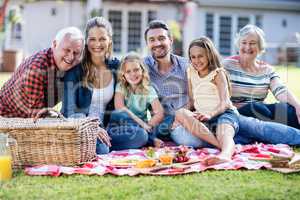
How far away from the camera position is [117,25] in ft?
72.4

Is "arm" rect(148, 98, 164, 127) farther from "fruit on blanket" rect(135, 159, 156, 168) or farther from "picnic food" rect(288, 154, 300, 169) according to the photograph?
"picnic food" rect(288, 154, 300, 169)

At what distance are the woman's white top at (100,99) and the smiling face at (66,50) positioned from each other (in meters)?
0.45

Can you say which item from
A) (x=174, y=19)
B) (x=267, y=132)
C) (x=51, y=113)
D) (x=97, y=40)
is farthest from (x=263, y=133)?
(x=174, y=19)

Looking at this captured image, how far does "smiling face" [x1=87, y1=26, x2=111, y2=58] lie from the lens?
533 centimetres

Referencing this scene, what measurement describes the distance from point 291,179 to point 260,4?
19.9 meters

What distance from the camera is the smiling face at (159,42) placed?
18.4 feet

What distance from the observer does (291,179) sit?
13.5ft

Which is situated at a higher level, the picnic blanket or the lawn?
the picnic blanket

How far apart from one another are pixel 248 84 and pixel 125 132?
55.7 inches

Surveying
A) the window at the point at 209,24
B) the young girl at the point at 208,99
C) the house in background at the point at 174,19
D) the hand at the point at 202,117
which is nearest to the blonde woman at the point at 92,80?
the young girl at the point at 208,99

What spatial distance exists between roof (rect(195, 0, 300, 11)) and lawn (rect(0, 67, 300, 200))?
18902 millimetres

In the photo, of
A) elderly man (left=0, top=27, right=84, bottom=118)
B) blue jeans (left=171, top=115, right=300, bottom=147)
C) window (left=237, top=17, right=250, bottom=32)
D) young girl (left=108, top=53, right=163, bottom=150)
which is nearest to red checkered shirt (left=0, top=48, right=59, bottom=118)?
elderly man (left=0, top=27, right=84, bottom=118)

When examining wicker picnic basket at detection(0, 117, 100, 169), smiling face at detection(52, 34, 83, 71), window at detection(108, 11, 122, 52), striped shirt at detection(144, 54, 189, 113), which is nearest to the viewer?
wicker picnic basket at detection(0, 117, 100, 169)

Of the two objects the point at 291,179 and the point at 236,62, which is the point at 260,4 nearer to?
the point at 236,62
